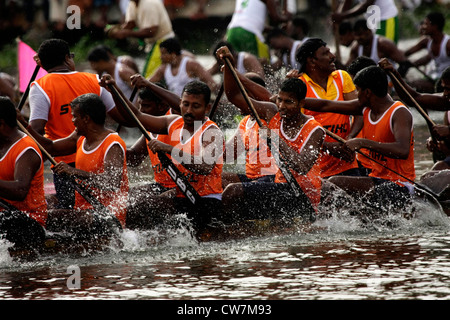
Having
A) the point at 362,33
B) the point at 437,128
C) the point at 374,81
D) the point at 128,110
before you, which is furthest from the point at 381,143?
the point at 362,33

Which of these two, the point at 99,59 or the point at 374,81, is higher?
the point at 99,59

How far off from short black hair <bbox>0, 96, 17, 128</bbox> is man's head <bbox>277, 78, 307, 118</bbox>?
201cm

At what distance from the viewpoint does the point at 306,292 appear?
5191 millimetres

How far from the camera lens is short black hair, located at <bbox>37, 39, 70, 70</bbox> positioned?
750cm

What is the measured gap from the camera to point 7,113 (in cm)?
618

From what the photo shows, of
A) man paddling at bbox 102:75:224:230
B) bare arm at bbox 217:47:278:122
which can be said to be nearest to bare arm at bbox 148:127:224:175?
man paddling at bbox 102:75:224:230

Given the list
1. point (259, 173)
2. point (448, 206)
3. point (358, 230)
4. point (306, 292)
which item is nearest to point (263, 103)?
point (259, 173)

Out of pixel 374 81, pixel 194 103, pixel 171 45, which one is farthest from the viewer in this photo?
pixel 171 45

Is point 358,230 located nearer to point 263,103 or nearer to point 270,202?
point 270,202

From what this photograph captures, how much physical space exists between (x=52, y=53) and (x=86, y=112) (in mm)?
1218

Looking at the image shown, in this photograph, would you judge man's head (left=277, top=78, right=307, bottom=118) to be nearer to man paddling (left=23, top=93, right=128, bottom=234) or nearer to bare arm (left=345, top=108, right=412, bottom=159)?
bare arm (left=345, top=108, right=412, bottom=159)

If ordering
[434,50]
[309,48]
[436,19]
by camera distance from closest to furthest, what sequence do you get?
[309,48], [436,19], [434,50]

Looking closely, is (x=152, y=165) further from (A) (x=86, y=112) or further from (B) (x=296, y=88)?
(B) (x=296, y=88)

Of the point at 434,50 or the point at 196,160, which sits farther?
the point at 434,50
